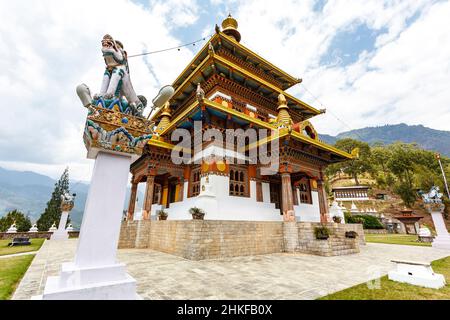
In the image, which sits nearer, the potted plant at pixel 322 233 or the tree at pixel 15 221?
the potted plant at pixel 322 233

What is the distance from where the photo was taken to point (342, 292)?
155 inches

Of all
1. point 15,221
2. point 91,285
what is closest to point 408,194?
point 91,285

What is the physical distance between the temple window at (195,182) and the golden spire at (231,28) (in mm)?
11545

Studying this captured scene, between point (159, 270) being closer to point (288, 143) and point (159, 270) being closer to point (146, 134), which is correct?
point (146, 134)

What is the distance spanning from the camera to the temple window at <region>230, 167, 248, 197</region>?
10.7m

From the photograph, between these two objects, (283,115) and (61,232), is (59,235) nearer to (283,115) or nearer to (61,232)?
(61,232)

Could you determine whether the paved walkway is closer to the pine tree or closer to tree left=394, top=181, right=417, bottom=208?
the pine tree

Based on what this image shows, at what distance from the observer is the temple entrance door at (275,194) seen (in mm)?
12047

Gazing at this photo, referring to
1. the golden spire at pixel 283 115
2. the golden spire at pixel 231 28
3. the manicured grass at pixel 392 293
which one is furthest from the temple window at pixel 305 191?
the golden spire at pixel 231 28

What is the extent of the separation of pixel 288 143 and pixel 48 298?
32.8 feet

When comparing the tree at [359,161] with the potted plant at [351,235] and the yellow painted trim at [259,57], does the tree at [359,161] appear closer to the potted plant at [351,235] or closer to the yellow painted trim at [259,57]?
the yellow painted trim at [259,57]

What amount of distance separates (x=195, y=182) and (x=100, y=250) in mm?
8475

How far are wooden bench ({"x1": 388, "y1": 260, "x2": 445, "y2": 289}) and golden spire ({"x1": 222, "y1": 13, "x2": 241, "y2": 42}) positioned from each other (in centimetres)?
1690

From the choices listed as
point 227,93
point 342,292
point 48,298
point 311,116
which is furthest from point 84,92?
point 311,116
